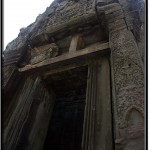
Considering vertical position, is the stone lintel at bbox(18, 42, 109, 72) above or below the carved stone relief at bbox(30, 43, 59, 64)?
above

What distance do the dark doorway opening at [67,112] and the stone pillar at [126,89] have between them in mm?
830

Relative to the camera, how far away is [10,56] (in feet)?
14.8

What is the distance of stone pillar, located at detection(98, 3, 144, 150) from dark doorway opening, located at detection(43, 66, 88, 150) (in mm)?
830

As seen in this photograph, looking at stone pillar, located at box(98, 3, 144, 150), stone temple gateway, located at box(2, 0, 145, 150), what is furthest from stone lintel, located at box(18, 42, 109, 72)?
stone pillar, located at box(98, 3, 144, 150)

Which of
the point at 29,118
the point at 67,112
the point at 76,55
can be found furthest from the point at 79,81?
the point at 67,112

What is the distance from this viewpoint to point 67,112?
16.3 feet

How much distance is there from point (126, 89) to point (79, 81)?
4.78 ft

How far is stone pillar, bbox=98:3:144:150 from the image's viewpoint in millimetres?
1879

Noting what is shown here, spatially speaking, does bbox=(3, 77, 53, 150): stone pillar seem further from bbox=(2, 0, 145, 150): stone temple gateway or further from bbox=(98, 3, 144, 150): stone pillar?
bbox=(98, 3, 144, 150): stone pillar

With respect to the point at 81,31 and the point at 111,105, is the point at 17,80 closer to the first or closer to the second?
the point at 81,31

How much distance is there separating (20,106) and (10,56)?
5.39 ft

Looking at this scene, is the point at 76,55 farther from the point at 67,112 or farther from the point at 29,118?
the point at 67,112

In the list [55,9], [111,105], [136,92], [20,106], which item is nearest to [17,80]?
[20,106]

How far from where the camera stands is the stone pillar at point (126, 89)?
1879 millimetres
